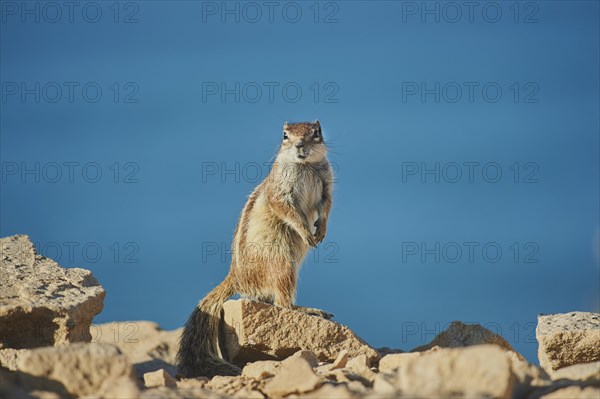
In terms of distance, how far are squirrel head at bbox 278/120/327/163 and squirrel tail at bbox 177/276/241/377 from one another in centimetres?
213

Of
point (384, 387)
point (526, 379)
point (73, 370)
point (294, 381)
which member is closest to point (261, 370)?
point (294, 381)

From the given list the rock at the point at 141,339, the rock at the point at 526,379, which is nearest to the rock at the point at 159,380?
the rock at the point at 526,379

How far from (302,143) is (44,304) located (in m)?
4.10

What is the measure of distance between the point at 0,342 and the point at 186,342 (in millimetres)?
2465

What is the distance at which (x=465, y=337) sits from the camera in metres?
9.71

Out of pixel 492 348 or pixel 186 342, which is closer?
pixel 492 348

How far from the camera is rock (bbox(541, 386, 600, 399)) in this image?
5333mm

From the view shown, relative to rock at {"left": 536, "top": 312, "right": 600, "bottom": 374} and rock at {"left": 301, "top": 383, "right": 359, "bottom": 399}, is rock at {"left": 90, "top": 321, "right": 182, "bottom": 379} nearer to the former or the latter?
rock at {"left": 536, "top": 312, "right": 600, "bottom": 374}

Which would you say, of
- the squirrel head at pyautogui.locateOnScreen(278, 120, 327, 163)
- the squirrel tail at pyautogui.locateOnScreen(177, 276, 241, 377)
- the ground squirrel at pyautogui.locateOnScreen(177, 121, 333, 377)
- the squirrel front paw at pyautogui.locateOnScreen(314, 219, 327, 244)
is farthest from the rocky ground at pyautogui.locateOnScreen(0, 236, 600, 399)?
the squirrel head at pyautogui.locateOnScreen(278, 120, 327, 163)

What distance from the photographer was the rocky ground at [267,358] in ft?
16.0

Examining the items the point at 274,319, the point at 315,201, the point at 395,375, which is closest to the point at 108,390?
the point at 395,375

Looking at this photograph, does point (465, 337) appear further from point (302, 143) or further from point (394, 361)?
point (302, 143)

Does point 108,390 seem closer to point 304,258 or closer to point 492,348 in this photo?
point 492,348

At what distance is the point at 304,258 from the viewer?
1079 centimetres
